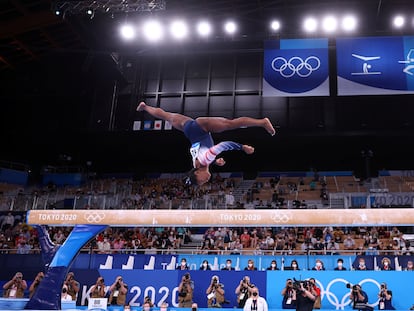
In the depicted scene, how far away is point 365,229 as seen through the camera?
51.6ft

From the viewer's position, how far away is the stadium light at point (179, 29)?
13.9 metres

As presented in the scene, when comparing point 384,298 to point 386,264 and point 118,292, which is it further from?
point 118,292

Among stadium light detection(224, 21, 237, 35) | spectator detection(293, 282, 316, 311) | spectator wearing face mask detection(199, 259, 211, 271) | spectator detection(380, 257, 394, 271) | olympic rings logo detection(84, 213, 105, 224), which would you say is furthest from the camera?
stadium light detection(224, 21, 237, 35)

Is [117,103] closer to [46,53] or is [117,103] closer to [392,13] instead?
[46,53]

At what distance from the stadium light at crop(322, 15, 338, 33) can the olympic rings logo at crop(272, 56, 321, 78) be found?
4.34ft

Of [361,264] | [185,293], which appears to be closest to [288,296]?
[361,264]

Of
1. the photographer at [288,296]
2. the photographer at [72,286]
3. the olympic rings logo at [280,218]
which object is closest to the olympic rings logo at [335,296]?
the photographer at [288,296]

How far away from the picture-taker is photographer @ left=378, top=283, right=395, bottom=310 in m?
9.82

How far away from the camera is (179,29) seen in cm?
1399

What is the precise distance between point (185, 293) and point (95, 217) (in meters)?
3.84

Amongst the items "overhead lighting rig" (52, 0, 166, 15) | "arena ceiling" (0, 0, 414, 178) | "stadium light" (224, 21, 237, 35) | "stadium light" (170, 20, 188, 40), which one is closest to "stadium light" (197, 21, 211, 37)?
"stadium light" (170, 20, 188, 40)

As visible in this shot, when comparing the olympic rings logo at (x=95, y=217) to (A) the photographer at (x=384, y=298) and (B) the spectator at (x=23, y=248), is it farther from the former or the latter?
(B) the spectator at (x=23, y=248)

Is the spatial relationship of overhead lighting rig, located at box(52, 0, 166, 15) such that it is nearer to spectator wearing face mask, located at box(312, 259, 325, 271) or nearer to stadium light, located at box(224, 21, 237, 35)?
stadium light, located at box(224, 21, 237, 35)

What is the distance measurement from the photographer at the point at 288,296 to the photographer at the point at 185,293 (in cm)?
228
